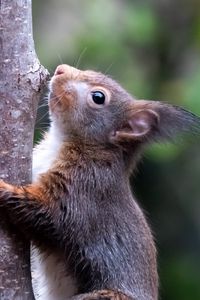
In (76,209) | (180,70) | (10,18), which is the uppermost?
(10,18)

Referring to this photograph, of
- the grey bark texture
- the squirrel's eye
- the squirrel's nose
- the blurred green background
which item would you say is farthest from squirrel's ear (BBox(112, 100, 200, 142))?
the blurred green background

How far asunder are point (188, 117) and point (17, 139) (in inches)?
46.3

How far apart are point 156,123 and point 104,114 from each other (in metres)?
0.32

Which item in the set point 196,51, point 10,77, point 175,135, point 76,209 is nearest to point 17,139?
point 10,77

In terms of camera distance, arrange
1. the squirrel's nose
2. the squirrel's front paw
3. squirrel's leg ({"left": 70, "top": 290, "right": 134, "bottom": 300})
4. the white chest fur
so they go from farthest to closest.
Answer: the squirrel's nose
the white chest fur
squirrel's leg ({"left": 70, "top": 290, "right": 134, "bottom": 300})
the squirrel's front paw

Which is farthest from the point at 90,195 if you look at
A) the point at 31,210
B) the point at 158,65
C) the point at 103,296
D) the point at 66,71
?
the point at 158,65

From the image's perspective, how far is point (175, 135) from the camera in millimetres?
5492

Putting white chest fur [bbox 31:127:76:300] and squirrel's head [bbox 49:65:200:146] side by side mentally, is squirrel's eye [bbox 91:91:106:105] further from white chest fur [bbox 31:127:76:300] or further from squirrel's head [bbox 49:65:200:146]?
white chest fur [bbox 31:127:76:300]

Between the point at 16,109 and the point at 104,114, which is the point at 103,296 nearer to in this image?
the point at 16,109

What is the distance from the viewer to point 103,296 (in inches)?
196

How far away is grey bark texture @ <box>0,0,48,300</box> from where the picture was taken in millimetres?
4578

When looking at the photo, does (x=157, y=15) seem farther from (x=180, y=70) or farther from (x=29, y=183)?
(x=29, y=183)

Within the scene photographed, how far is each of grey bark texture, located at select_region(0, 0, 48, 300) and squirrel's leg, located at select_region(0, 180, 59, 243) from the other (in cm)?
10

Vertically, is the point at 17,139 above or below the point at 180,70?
above
